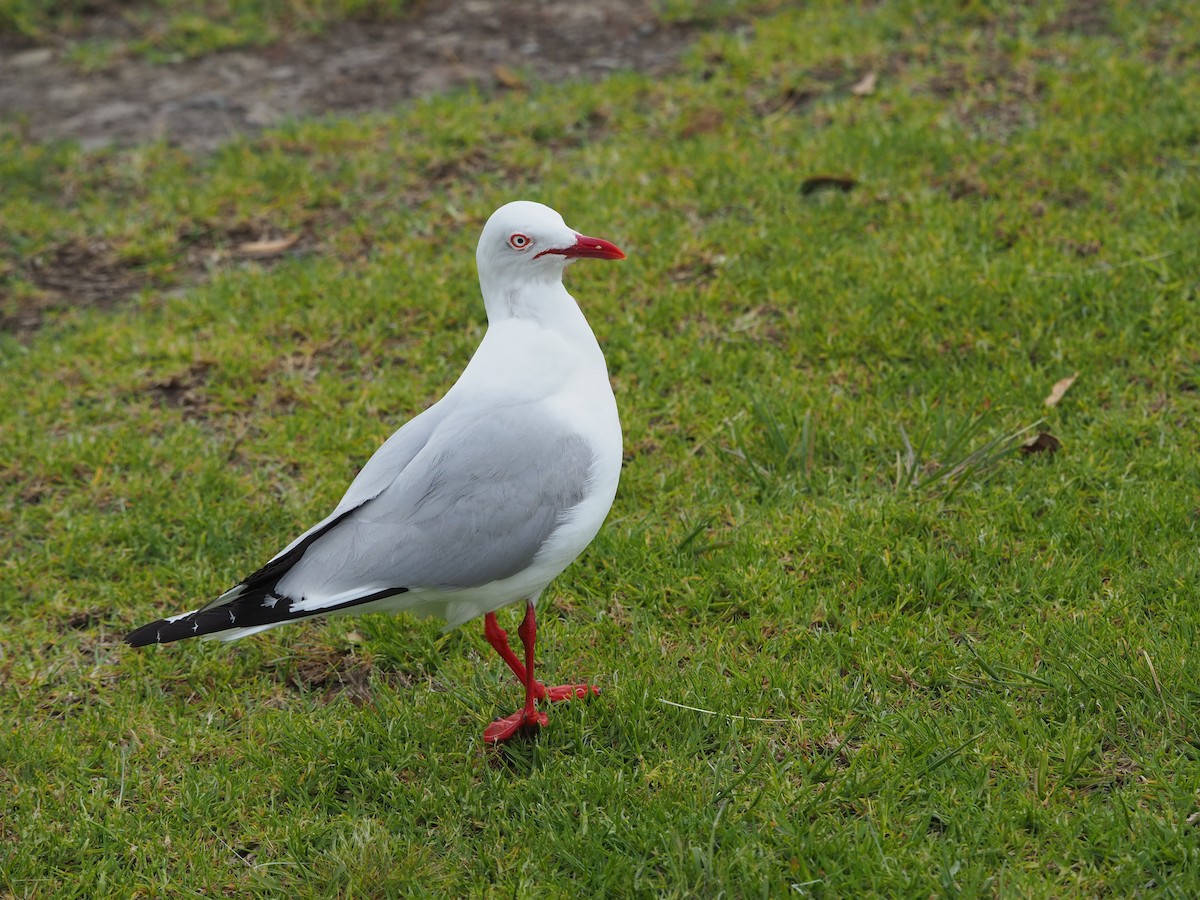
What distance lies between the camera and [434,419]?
3057 mm

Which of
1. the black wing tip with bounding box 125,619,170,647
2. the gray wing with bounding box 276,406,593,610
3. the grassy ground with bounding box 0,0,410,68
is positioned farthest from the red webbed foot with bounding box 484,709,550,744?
the grassy ground with bounding box 0,0,410,68

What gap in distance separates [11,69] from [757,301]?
518cm

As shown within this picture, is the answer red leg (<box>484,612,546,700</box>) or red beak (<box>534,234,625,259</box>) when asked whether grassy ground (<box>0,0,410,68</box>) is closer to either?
red beak (<box>534,234,625,259</box>)

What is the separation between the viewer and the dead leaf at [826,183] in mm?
5332

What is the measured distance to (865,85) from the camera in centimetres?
605

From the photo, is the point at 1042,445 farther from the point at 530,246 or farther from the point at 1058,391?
the point at 530,246

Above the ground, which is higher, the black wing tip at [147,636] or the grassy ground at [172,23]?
the grassy ground at [172,23]

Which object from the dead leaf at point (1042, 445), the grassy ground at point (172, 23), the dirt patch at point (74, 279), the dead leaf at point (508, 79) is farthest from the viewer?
the grassy ground at point (172, 23)

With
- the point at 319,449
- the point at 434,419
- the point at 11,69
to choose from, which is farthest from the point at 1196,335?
the point at 11,69

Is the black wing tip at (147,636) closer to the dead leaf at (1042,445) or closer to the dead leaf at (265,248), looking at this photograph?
the dead leaf at (1042,445)

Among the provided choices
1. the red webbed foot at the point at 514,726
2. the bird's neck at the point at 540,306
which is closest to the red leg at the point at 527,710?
the red webbed foot at the point at 514,726

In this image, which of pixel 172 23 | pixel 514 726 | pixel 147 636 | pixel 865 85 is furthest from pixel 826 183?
pixel 172 23

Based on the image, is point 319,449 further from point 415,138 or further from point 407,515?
point 415,138

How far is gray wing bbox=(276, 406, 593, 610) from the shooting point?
283 centimetres
